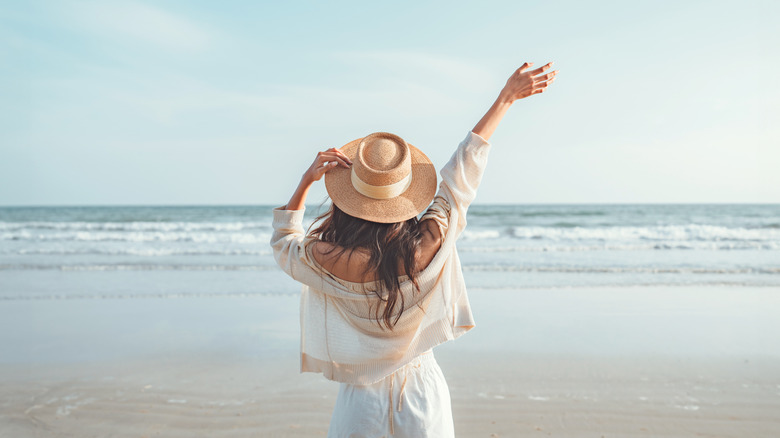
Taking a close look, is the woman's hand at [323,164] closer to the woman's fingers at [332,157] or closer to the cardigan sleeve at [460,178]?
the woman's fingers at [332,157]

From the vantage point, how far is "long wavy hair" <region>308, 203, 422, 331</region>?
1345 mm

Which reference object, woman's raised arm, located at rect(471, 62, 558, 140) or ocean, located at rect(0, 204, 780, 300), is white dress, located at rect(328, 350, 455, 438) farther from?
ocean, located at rect(0, 204, 780, 300)

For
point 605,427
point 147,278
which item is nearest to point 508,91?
point 605,427

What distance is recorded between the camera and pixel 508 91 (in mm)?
1433

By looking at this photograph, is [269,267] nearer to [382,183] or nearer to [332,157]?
[332,157]

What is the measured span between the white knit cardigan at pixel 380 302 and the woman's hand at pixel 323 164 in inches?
4.4

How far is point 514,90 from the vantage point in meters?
1.43

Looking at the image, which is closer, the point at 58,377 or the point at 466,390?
the point at 466,390

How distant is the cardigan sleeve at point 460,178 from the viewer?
1373 millimetres

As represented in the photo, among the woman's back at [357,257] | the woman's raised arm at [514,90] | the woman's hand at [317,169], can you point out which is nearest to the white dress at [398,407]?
the woman's back at [357,257]

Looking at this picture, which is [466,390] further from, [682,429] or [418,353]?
[418,353]

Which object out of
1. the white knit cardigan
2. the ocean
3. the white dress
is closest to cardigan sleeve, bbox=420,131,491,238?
the white knit cardigan

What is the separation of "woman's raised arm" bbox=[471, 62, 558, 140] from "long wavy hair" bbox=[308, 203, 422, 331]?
0.32 meters

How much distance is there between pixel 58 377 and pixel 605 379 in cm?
403
